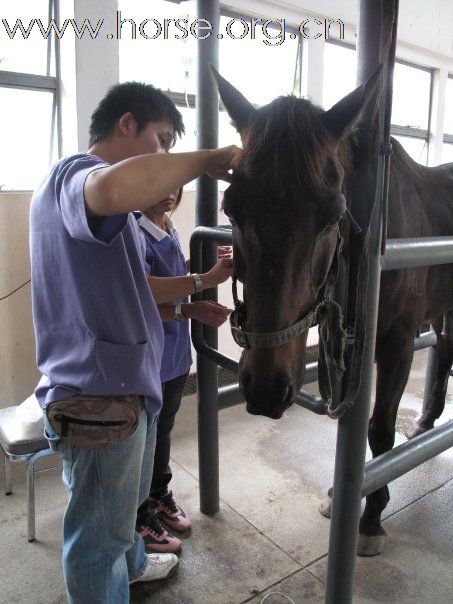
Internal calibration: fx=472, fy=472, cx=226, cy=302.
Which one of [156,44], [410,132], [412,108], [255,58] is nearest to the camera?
[156,44]

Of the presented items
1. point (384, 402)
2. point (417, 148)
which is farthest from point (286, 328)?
point (417, 148)

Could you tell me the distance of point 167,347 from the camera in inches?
63.6

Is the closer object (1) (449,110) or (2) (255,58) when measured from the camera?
(2) (255,58)

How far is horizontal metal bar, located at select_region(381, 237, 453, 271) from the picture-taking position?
1.01m

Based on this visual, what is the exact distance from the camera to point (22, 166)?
2.58 m

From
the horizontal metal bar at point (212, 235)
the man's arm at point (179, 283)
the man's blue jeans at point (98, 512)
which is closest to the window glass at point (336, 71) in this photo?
the horizontal metal bar at point (212, 235)

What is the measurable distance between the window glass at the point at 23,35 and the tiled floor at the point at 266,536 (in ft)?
6.63

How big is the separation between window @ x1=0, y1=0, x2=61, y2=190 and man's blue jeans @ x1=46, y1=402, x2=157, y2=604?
6.46ft

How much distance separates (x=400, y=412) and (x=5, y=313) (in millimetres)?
2327

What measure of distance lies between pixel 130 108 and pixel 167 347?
78 cm

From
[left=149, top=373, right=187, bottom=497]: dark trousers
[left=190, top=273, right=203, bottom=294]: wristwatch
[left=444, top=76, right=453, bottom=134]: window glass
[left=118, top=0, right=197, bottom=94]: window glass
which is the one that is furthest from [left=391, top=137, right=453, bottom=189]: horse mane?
[left=444, top=76, right=453, bottom=134]: window glass

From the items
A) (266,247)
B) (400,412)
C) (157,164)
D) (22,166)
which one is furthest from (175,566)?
(22,166)

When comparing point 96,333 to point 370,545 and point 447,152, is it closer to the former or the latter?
point 370,545

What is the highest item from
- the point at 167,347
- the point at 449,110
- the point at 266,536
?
the point at 449,110
